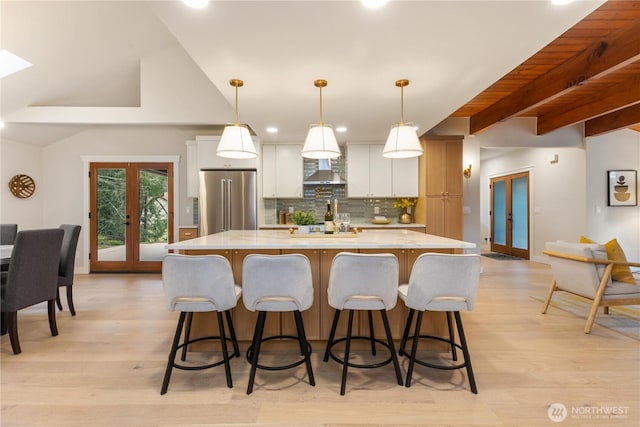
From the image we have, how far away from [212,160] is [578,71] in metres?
4.85

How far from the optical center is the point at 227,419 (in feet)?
5.90

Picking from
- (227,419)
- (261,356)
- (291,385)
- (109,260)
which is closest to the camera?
(227,419)

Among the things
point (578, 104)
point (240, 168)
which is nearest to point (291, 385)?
point (240, 168)

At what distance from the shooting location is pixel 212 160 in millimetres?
5156

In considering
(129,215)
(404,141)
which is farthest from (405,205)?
(129,215)

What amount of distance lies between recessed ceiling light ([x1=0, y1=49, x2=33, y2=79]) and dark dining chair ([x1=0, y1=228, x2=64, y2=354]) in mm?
2402

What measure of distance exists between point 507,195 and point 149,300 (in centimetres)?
830

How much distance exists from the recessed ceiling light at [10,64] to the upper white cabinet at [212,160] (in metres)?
2.17

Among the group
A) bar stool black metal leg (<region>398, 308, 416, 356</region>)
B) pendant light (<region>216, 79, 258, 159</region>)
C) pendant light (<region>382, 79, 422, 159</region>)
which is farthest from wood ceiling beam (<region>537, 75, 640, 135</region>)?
pendant light (<region>216, 79, 258, 159</region>)

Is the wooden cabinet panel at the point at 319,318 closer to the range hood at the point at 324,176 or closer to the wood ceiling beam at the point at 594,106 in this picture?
the range hood at the point at 324,176

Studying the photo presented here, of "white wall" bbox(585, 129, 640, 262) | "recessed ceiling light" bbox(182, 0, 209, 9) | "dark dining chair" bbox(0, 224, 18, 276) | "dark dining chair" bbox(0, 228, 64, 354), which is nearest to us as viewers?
"recessed ceiling light" bbox(182, 0, 209, 9)

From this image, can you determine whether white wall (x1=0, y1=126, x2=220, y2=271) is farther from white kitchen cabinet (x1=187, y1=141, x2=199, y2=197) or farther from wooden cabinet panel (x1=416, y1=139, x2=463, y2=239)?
wooden cabinet panel (x1=416, y1=139, x2=463, y2=239)

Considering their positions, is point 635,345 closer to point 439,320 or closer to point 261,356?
point 439,320

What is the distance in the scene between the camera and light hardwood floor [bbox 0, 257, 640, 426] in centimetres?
182
